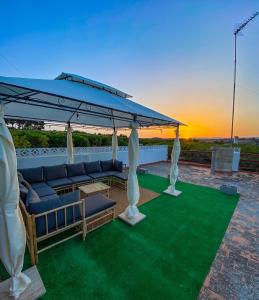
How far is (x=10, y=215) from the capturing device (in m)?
1.51

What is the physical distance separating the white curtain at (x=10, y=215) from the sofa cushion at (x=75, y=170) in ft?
11.9

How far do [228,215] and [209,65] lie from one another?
220 inches

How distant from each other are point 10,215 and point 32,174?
3.36 metres

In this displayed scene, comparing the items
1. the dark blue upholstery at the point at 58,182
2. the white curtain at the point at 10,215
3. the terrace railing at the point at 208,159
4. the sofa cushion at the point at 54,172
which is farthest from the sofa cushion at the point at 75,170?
the terrace railing at the point at 208,159

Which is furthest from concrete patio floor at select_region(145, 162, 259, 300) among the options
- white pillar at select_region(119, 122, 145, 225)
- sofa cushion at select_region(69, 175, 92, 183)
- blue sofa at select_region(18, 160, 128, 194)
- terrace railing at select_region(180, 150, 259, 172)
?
terrace railing at select_region(180, 150, 259, 172)

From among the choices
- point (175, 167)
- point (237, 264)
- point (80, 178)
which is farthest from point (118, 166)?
point (237, 264)

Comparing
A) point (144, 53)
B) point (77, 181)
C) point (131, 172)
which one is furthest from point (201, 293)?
point (144, 53)

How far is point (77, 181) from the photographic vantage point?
4684 millimetres

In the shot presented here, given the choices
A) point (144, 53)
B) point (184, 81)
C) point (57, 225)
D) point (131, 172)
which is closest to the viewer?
point (57, 225)

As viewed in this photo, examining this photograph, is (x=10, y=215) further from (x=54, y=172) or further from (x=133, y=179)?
(x=54, y=172)

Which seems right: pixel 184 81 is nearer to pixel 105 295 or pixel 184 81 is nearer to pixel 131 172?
pixel 131 172

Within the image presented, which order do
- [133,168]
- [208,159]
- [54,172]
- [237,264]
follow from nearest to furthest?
[237,264], [133,168], [54,172], [208,159]

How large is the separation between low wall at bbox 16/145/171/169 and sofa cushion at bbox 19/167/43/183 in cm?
164

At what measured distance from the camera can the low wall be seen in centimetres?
574
